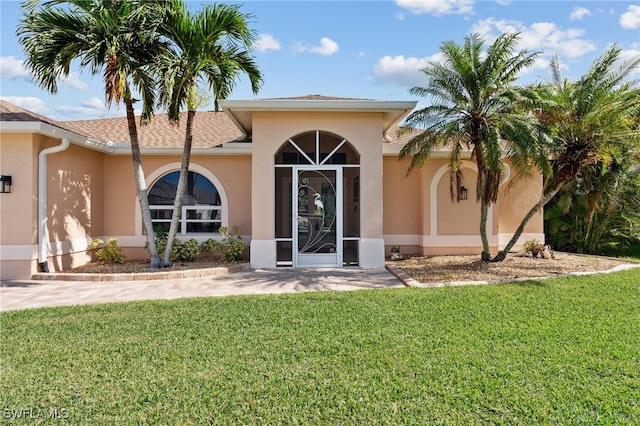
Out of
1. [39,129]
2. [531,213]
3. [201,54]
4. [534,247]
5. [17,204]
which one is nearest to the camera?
[39,129]

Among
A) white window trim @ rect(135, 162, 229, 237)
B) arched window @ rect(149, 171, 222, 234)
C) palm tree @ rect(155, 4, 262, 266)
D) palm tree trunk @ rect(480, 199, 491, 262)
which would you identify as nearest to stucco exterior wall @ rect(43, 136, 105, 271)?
white window trim @ rect(135, 162, 229, 237)

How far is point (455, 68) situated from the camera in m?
11.6

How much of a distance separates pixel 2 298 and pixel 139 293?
113 inches

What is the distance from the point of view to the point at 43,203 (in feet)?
36.7

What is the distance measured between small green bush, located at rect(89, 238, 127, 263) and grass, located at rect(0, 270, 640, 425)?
5.91 m

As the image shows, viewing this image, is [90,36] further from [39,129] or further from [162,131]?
[162,131]

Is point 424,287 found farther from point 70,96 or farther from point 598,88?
point 70,96

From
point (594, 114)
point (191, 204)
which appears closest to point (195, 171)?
point (191, 204)

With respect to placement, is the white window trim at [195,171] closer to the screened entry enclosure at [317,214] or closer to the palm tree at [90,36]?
the screened entry enclosure at [317,214]

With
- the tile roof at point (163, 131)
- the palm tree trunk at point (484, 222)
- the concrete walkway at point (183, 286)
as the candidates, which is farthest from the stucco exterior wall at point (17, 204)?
the palm tree trunk at point (484, 222)

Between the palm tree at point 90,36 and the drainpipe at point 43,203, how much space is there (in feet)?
5.38

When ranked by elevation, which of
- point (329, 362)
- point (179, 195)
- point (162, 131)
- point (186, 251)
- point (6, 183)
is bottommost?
point (329, 362)

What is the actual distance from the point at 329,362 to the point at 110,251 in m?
10.8

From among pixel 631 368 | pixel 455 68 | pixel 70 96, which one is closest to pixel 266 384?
pixel 631 368
